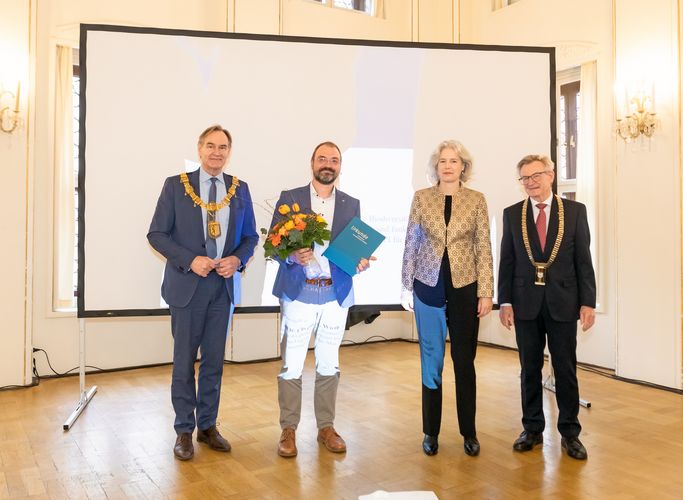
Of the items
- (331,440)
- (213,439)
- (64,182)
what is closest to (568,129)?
(331,440)

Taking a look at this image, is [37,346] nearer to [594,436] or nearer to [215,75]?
[215,75]

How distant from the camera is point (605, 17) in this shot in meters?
5.71

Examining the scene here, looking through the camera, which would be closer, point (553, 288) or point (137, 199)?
point (553, 288)

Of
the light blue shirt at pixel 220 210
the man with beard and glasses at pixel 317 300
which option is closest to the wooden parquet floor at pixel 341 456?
the man with beard and glasses at pixel 317 300

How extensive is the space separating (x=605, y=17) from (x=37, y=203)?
17.6 feet

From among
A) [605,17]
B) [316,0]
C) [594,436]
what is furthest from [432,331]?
[316,0]

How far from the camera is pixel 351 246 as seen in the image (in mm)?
3248

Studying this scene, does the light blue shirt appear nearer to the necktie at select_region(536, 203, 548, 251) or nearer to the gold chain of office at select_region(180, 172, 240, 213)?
the gold chain of office at select_region(180, 172, 240, 213)

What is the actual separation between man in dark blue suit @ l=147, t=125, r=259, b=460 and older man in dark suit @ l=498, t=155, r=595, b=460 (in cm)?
152

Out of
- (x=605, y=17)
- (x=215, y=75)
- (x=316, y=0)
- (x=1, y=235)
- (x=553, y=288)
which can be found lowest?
(x=553, y=288)

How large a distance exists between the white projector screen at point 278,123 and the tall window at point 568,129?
5.79 feet

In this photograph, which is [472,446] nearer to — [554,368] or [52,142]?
[554,368]

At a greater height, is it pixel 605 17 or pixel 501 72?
pixel 605 17

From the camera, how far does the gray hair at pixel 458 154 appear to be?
10.8ft
